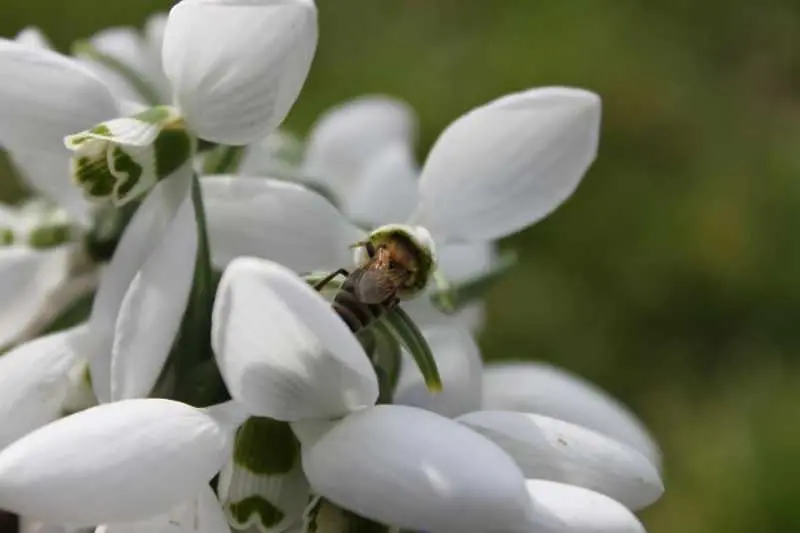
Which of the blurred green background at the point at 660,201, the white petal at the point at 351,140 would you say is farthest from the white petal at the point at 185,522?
the blurred green background at the point at 660,201

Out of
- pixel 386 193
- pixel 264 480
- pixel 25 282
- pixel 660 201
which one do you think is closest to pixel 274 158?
pixel 386 193

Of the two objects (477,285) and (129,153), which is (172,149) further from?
(477,285)

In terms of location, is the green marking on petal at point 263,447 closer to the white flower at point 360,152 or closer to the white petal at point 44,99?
the white petal at point 44,99

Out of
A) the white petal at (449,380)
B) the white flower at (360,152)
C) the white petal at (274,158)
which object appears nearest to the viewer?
the white petal at (449,380)

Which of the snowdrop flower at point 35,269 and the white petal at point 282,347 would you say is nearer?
the white petal at point 282,347

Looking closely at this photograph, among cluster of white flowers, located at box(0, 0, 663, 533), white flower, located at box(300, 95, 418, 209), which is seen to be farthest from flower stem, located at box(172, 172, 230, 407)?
white flower, located at box(300, 95, 418, 209)

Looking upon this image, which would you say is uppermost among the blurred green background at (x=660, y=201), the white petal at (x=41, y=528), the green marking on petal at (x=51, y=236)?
the green marking on petal at (x=51, y=236)

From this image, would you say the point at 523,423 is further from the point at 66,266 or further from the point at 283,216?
the point at 66,266
